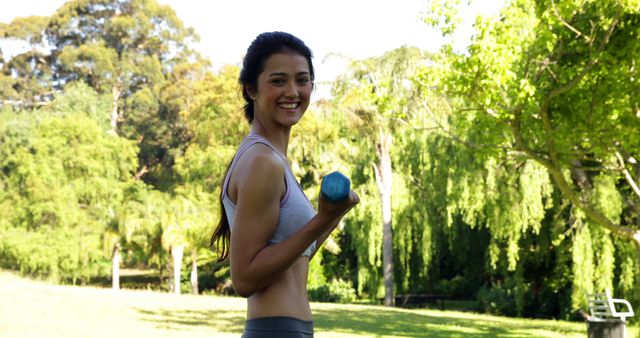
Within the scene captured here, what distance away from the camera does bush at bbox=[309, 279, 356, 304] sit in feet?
124

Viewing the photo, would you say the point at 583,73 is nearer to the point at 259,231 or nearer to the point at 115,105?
the point at 259,231

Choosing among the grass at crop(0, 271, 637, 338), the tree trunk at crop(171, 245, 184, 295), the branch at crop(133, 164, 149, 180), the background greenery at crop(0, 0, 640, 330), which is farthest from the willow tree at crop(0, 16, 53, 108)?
the grass at crop(0, 271, 637, 338)

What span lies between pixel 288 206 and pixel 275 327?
321 millimetres

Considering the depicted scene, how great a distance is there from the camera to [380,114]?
3027cm

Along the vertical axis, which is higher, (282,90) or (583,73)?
(583,73)

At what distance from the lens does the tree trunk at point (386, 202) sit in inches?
1346

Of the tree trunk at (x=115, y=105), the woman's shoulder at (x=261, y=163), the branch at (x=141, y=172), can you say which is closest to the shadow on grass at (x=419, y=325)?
the woman's shoulder at (x=261, y=163)

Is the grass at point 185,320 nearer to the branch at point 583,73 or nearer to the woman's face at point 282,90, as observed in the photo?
the branch at point 583,73

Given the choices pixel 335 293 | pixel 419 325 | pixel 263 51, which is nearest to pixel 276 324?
pixel 263 51

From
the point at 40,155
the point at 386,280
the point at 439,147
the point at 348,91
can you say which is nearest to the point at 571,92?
the point at 439,147

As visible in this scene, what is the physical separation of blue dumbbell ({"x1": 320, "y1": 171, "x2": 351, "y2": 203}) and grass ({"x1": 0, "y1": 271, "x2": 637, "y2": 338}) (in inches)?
642

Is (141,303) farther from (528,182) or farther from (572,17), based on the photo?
(572,17)

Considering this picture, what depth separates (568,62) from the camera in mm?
15320

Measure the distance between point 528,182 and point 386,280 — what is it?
11.5 meters
